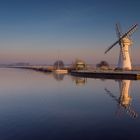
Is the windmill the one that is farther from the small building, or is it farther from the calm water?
the calm water

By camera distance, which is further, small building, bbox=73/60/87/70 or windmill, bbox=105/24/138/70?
small building, bbox=73/60/87/70

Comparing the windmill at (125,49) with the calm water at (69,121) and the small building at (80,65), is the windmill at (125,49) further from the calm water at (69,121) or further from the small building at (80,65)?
the calm water at (69,121)

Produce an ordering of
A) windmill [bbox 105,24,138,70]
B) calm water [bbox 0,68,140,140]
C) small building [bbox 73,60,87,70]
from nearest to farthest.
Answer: calm water [bbox 0,68,140,140]
windmill [bbox 105,24,138,70]
small building [bbox 73,60,87,70]

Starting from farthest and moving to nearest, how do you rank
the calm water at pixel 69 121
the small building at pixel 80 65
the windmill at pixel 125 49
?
1. the small building at pixel 80 65
2. the windmill at pixel 125 49
3. the calm water at pixel 69 121

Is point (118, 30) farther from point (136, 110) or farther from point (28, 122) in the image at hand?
point (28, 122)

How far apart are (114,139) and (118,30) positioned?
169 feet

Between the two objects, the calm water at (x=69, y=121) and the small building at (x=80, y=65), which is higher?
the small building at (x=80, y=65)

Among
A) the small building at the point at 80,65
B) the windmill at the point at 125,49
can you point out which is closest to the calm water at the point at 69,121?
the windmill at the point at 125,49

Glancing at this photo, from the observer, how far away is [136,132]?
12047 mm

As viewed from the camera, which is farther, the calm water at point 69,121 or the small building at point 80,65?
the small building at point 80,65

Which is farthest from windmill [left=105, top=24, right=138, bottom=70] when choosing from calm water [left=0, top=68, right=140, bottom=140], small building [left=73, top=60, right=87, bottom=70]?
calm water [left=0, top=68, right=140, bottom=140]

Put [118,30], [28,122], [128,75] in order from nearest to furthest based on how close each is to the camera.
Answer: [28,122], [128,75], [118,30]

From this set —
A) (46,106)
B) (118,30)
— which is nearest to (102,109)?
(46,106)

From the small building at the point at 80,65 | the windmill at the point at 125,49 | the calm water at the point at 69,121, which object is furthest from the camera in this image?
the small building at the point at 80,65
